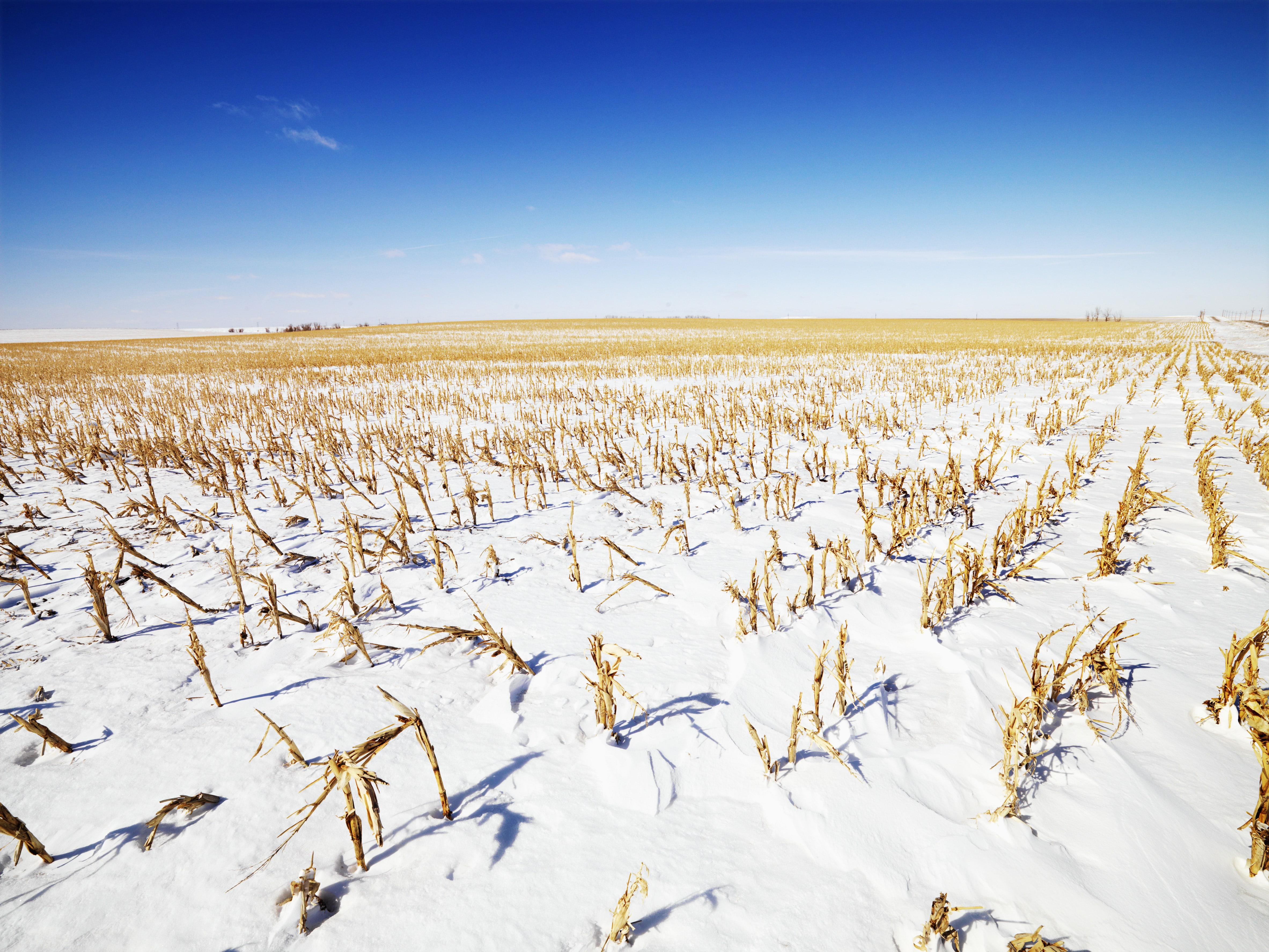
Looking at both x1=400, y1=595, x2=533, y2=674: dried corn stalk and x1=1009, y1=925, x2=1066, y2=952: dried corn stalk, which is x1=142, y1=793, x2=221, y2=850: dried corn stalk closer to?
x1=400, y1=595, x2=533, y2=674: dried corn stalk

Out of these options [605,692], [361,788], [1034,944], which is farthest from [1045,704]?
[361,788]

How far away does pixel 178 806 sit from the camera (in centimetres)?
177

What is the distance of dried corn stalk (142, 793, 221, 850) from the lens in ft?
5.58

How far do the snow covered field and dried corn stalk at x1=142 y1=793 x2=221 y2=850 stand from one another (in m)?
0.03

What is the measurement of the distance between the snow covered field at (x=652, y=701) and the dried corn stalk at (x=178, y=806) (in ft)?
0.10

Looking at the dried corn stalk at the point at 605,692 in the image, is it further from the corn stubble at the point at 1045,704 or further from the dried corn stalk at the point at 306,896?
the corn stubble at the point at 1045,704

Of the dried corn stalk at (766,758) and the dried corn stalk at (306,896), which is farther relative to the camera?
the dried corn stalk at (766,758)

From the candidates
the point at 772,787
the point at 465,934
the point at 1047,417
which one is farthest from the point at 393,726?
the point at 1047,417

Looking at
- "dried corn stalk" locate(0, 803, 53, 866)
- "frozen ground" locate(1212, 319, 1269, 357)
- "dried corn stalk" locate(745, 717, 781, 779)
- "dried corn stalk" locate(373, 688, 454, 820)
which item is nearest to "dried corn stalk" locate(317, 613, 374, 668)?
"dried corn stalk" locate(373, 688, 454, 820)

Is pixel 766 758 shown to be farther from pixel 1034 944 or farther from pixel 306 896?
pixel 306 896

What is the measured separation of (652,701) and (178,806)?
1.77 meters

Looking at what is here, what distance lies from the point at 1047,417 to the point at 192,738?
9406 millimetres

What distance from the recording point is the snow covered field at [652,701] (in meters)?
1.54

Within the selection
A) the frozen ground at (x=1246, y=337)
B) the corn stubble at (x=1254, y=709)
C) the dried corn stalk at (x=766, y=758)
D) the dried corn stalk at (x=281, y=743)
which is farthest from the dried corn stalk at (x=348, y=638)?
the frozen ground at (x=1246, y=337)
